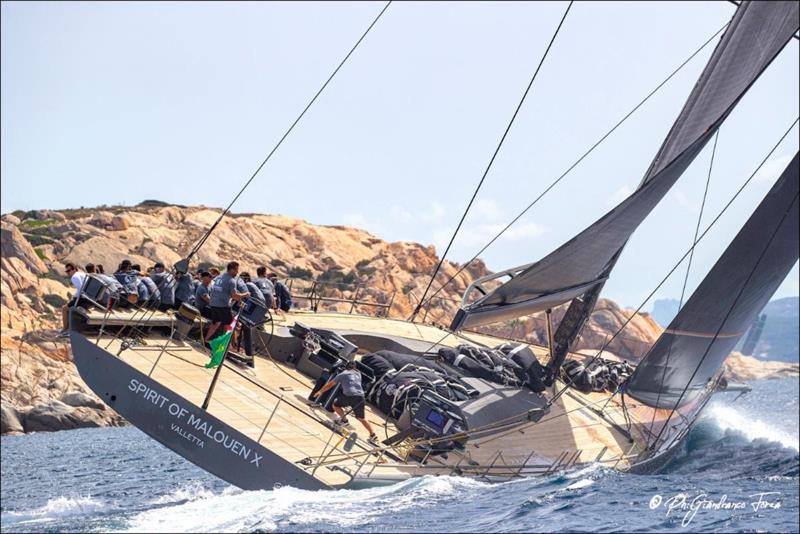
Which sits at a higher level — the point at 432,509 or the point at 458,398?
the point at 458,398

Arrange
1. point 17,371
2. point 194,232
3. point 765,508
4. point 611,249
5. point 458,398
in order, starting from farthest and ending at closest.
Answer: point 194,232 < point 17,371 < point 611,249 < point 458,398 < point 765,508

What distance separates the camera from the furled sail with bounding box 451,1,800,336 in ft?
62.1

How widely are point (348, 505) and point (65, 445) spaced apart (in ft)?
78.5

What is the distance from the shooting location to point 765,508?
14875mm

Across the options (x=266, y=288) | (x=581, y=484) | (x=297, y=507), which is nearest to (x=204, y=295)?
(x=266, y=288)

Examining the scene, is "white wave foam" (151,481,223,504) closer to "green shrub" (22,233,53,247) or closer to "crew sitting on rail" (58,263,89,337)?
"crew sitting on rail" (58,263,89,337)

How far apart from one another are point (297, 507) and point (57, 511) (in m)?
5.11

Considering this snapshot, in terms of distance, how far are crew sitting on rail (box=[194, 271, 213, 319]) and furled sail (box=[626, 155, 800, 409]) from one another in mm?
8574

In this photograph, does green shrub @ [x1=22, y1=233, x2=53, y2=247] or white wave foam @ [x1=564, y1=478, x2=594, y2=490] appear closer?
white wave foam @ [x1=564, y1=478, x2=594, y2=490]

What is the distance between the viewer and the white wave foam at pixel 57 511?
609 inches

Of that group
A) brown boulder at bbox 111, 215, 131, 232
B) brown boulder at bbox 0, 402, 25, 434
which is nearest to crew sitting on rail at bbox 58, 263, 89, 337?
brown boulder at bbox 0, 402, 25, 434

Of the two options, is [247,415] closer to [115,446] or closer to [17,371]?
[115,446]

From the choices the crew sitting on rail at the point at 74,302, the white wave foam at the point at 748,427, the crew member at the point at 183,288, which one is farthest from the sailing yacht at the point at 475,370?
the white wave foam at the point at 748,427

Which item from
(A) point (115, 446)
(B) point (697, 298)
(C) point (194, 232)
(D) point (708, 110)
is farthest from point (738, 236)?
(C) point (194, 232)
